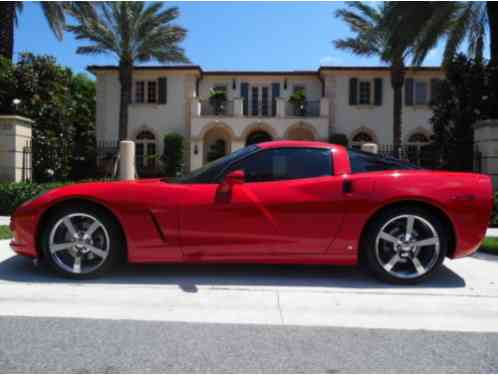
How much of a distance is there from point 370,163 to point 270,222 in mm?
1171

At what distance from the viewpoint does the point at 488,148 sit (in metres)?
9.22

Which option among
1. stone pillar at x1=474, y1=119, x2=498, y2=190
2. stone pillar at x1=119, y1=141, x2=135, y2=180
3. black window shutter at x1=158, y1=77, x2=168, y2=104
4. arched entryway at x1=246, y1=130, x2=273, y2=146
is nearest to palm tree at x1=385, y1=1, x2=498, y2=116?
stone pillar at x1=474, y1=119, x2=498, y2=190

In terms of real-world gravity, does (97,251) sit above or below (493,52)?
below

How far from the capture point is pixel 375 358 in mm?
→ 2279

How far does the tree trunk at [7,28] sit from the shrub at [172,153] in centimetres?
920

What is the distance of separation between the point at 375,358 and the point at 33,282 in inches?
119

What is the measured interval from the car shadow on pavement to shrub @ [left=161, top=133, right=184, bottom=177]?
18.0 m

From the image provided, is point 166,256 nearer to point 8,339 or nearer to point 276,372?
point 8,339

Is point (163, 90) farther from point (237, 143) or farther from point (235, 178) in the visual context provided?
point (235, 178)

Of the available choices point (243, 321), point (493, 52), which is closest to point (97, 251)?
point (243, 321)

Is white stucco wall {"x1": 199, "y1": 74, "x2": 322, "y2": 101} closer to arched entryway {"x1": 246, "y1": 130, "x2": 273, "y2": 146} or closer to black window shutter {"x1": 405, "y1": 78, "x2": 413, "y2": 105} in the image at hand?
arched entryway {"x1": 246, "y1": 130, "x2": 273, "y2": 146}

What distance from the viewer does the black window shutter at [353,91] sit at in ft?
74.7

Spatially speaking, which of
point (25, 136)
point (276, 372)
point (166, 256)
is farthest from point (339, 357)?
point (25, 136)

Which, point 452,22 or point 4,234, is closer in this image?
point 4,234
